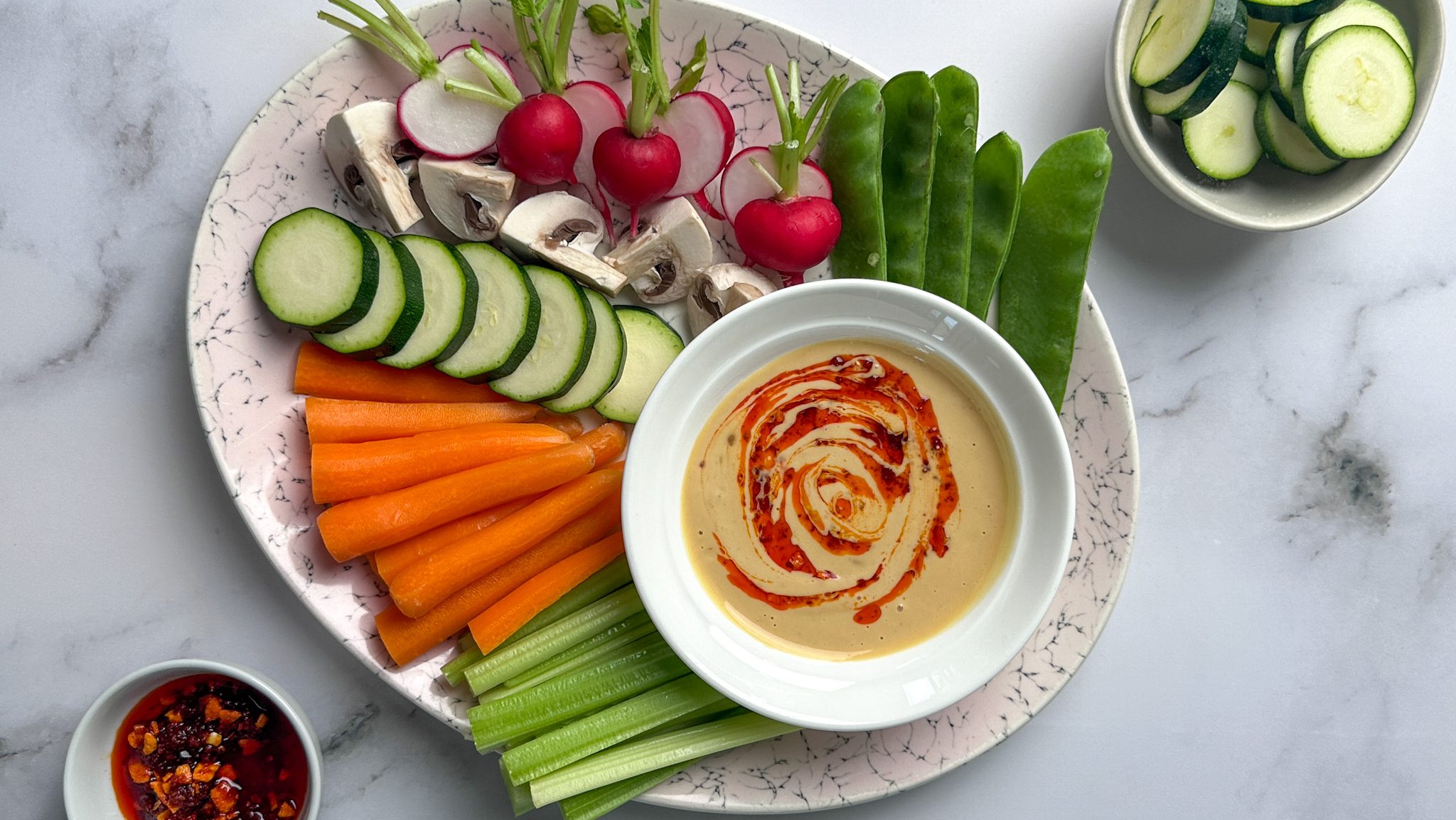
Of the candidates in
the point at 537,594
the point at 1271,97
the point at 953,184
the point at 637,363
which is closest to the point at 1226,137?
the point at 1271,97

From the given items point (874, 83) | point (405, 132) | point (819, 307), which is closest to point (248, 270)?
point (405, 132)

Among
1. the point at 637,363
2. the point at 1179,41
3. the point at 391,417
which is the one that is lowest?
the point at 391,417

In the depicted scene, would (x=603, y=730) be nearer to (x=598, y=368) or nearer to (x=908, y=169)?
(x=598, y=368)

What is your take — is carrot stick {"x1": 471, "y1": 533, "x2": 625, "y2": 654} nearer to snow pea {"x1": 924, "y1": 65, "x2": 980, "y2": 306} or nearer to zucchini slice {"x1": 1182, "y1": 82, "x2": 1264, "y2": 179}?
snow pea {"x1": 924, "y1": 65, "x2": 980, "y2": 306}

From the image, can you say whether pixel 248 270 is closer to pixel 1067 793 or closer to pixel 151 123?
pixel 151 123

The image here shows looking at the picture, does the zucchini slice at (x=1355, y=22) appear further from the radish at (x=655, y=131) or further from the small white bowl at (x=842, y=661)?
the radish at (x=655, y=131)

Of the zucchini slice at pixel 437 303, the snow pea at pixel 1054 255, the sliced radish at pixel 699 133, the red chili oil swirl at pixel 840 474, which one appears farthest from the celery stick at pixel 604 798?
the sliced radish at pixel 699 133
